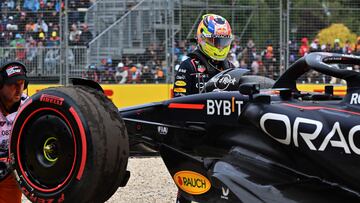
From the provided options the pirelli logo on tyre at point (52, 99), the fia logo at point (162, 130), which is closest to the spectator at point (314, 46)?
the fia logo at point (162, 130)

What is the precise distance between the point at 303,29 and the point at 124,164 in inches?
499

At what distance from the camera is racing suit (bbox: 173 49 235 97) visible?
17.4ft

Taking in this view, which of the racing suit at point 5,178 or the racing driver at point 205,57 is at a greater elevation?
the racing driver at point 205,57

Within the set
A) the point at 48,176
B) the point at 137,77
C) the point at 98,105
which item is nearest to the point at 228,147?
the point at 98,105

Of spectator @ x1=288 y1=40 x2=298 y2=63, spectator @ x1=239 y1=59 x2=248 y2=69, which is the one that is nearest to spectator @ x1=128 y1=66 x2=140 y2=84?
spectator @ x1=239 y1=59 x2=248 y2=69

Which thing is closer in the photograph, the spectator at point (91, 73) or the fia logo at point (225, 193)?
the fia logo at point (225, 193)

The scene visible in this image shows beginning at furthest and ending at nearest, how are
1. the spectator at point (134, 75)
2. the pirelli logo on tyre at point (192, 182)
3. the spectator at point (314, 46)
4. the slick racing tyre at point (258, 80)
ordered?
the spectator at point (314, 46), the spectator at point (134, 75), the slick racing tyre at point (258, 80), the pirelli logo on tyre at point (192, 182)

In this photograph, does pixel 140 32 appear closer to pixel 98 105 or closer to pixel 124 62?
pixel 124 62

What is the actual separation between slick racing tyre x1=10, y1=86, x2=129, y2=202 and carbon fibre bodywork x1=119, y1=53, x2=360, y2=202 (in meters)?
0.66

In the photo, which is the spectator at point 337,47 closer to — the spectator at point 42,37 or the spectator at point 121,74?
the spectator at point 121,74

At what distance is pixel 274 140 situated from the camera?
3.37m

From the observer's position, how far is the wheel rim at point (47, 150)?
10.9 ft

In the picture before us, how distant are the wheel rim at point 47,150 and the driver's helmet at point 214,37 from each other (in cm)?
224

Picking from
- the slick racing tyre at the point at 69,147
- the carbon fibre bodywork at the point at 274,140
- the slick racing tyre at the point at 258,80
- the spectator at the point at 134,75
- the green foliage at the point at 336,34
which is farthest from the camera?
the green foliage at the point at 336,34
